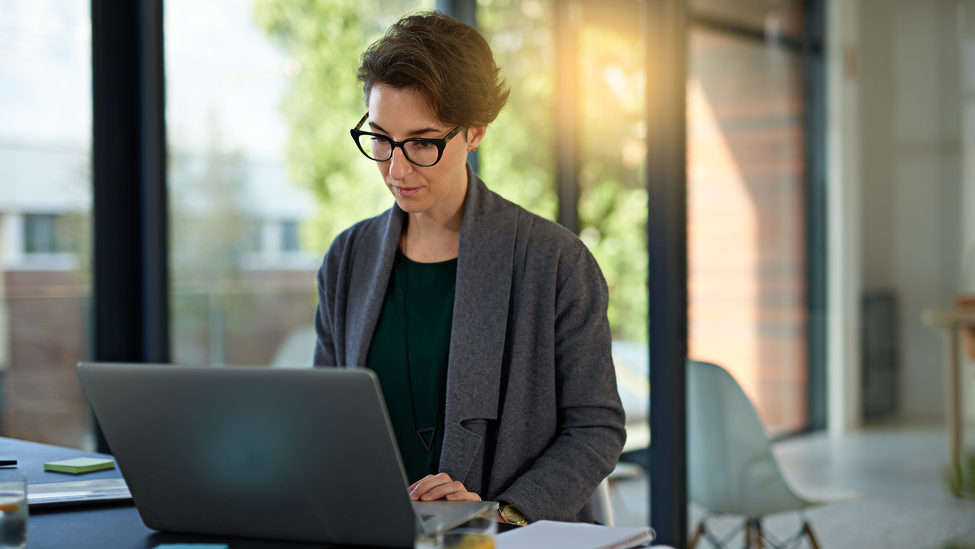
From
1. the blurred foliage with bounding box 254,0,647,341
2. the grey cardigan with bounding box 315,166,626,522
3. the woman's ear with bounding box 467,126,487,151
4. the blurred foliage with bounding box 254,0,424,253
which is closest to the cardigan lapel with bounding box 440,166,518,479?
the grey cardigan with bounding box 315,166,626,522

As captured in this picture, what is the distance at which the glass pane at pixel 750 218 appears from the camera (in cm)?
288

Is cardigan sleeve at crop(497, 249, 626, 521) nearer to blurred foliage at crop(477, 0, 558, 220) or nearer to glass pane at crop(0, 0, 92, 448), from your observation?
glass pane at crop(0, 0, 92, 448)

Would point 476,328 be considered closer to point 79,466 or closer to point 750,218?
point 79,466

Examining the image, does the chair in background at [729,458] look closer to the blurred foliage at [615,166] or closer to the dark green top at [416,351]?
the dark green top at [416,351]

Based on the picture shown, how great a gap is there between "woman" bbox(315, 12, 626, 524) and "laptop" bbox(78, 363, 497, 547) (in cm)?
40

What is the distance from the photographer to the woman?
1367 millimetres

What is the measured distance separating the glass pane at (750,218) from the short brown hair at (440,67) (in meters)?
1.70

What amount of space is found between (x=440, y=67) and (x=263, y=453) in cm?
71

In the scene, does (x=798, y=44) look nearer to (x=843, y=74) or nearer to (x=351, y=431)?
(x=843, y=74)

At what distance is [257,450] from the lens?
3.03 feet

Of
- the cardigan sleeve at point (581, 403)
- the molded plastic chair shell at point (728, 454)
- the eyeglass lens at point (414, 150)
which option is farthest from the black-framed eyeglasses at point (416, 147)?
the molded plastic chair shell at point (728, 454)

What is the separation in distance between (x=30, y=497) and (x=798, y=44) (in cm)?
254

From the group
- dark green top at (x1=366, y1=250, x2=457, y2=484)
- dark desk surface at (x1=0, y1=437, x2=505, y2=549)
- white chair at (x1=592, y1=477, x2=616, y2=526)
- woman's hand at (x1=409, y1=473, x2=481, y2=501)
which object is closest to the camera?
dark desk surface at (x1=0, y1=437, x2=505, y2=549)

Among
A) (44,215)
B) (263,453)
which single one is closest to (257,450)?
(263,453)
